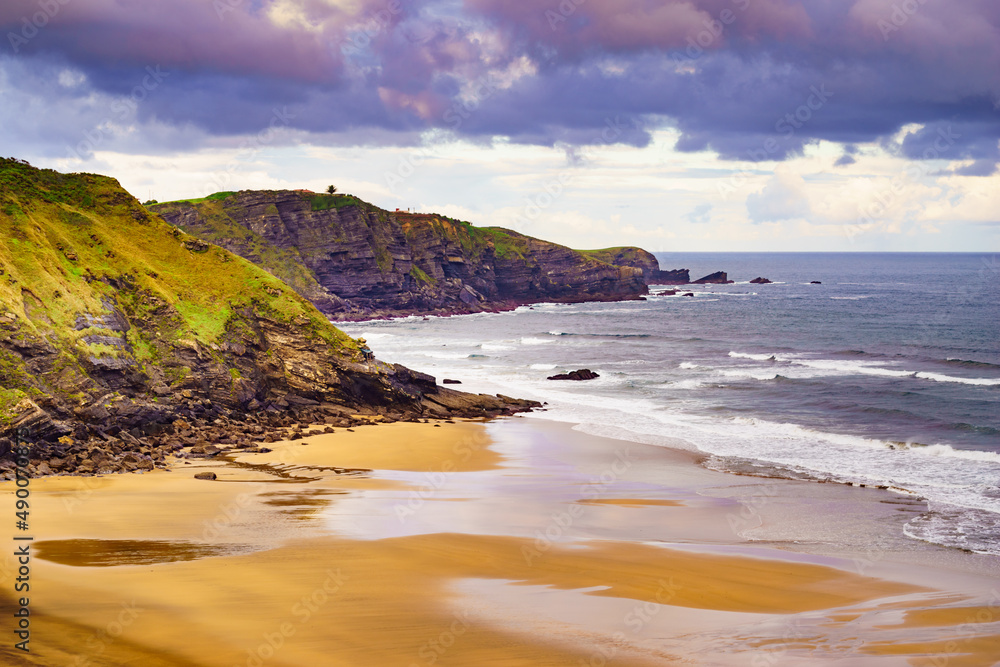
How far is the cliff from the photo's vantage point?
23.6 m

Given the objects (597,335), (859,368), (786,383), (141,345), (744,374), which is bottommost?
(786,383)

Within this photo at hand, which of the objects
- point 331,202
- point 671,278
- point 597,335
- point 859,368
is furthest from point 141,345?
point 671,278

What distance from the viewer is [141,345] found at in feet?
96.8

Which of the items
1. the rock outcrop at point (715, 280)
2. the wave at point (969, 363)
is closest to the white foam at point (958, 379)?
the wave at point (969, 363)

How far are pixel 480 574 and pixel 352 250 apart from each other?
91968 millimetres

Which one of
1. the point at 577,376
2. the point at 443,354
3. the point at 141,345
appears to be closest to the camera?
the point at 141,345

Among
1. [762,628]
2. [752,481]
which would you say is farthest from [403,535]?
[752,481]

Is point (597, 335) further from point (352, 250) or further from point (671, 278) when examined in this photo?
point (671, 278)

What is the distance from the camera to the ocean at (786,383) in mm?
25609

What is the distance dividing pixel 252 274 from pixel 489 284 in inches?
3457

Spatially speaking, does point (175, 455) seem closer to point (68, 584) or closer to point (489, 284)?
point (68, 584)

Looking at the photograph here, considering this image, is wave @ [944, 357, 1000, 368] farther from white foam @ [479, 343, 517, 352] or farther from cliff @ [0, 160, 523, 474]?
white foam @ [479, 343, 517, 352]

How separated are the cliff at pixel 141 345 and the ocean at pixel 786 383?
31.7 feet

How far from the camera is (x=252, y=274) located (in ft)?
120
